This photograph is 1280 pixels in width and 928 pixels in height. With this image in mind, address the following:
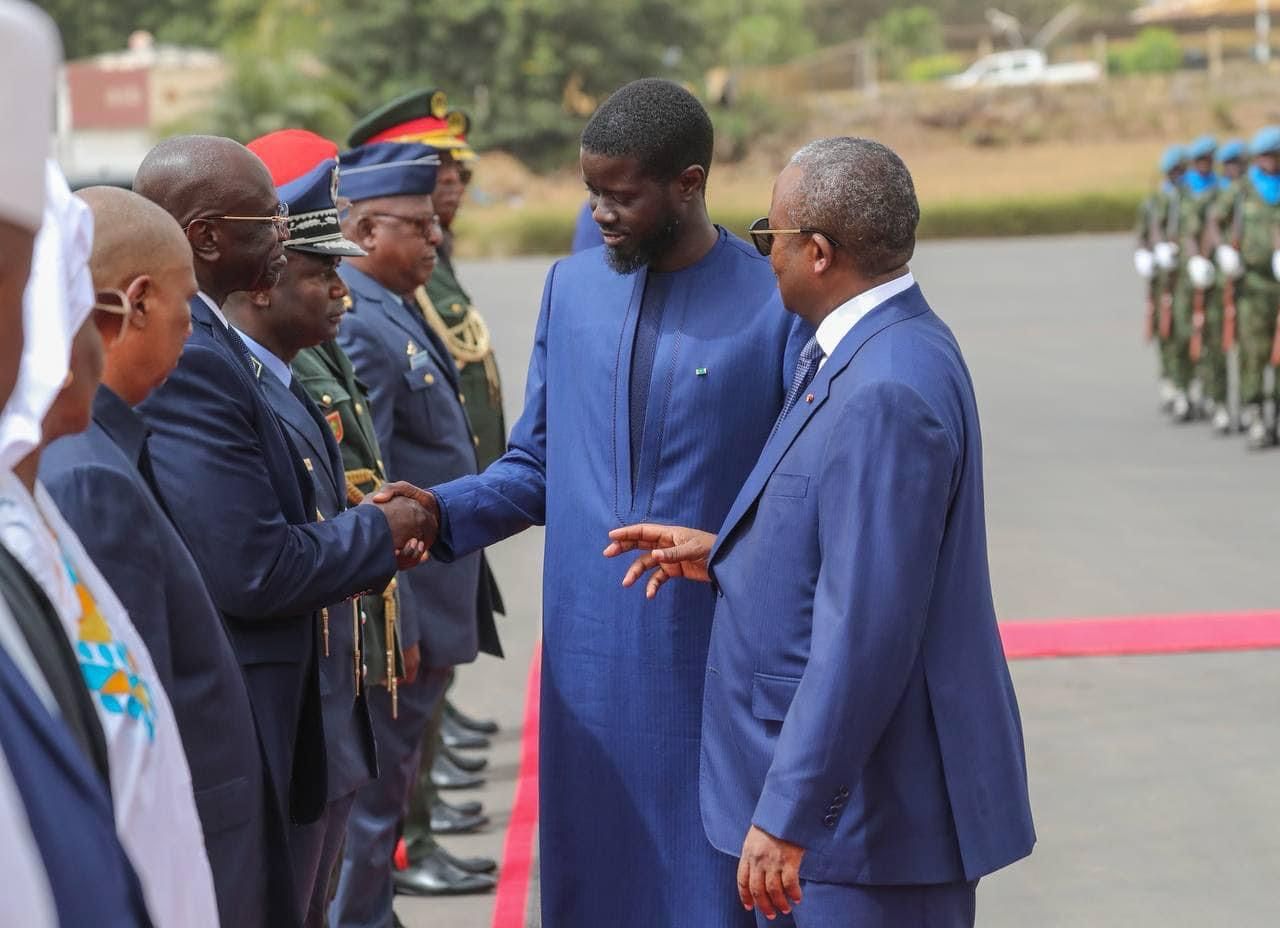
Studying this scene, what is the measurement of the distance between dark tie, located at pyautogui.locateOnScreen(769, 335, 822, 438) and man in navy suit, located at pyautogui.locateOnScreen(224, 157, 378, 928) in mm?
948

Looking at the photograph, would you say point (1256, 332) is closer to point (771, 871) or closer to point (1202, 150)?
point (1202, 150)

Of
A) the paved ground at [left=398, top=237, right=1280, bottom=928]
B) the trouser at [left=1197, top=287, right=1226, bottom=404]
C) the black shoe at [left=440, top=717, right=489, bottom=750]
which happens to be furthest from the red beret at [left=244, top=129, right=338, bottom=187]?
the trouser at [left=1197, top=287, right=1226, bottom=404]

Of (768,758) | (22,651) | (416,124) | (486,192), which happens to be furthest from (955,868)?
(486,192)

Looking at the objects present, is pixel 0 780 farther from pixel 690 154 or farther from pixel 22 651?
pixel 690 154

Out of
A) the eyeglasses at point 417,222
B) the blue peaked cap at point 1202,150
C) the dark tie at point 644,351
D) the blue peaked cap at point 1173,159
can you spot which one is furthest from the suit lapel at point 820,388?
the blue peaked cap at point 1173,159

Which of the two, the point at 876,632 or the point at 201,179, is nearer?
the point at 876,632

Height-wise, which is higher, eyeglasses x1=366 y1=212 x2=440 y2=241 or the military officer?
eyeglasses x1=366 y1=212 x2=440 y2=241

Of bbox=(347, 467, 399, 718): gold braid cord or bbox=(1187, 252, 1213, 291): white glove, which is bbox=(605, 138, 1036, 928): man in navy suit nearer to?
bbox=(347, 467, 399, 718): gold braid cord

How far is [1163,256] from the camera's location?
15.7 metres

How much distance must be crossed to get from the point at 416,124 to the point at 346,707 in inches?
106

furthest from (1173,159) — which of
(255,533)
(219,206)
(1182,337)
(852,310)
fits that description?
(255,533)

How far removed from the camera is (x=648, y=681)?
3531mm

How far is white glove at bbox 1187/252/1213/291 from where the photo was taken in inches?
583

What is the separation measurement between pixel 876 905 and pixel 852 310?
98 cm
